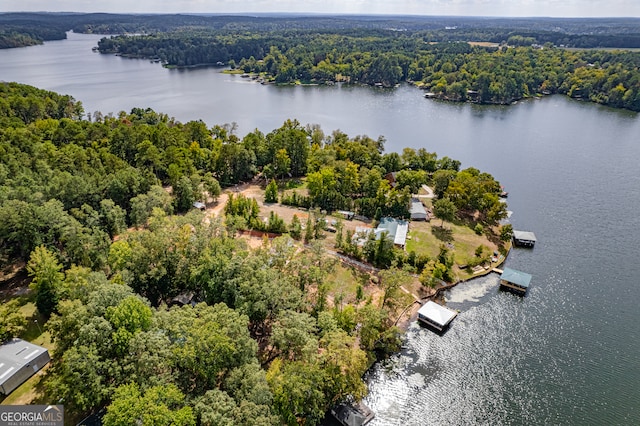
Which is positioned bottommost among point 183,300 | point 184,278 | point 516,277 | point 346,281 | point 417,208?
point 346,281

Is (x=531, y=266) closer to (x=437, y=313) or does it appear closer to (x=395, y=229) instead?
(x=395, y=229)

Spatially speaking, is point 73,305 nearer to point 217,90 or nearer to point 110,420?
point 110,420

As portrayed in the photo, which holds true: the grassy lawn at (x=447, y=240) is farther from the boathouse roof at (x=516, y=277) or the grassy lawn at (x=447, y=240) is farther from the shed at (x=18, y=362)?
the shed at (x=18, y=362)

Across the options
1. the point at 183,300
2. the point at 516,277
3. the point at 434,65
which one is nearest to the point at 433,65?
the point at 434,65

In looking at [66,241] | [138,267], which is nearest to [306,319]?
[138,267]

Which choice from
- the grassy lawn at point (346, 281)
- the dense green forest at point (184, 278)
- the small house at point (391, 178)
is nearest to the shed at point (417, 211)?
the dense green forest at point (184, 278)

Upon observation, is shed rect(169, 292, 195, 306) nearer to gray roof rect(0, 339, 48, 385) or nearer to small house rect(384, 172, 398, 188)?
gray roof rect(0, 339, 48, 385)
